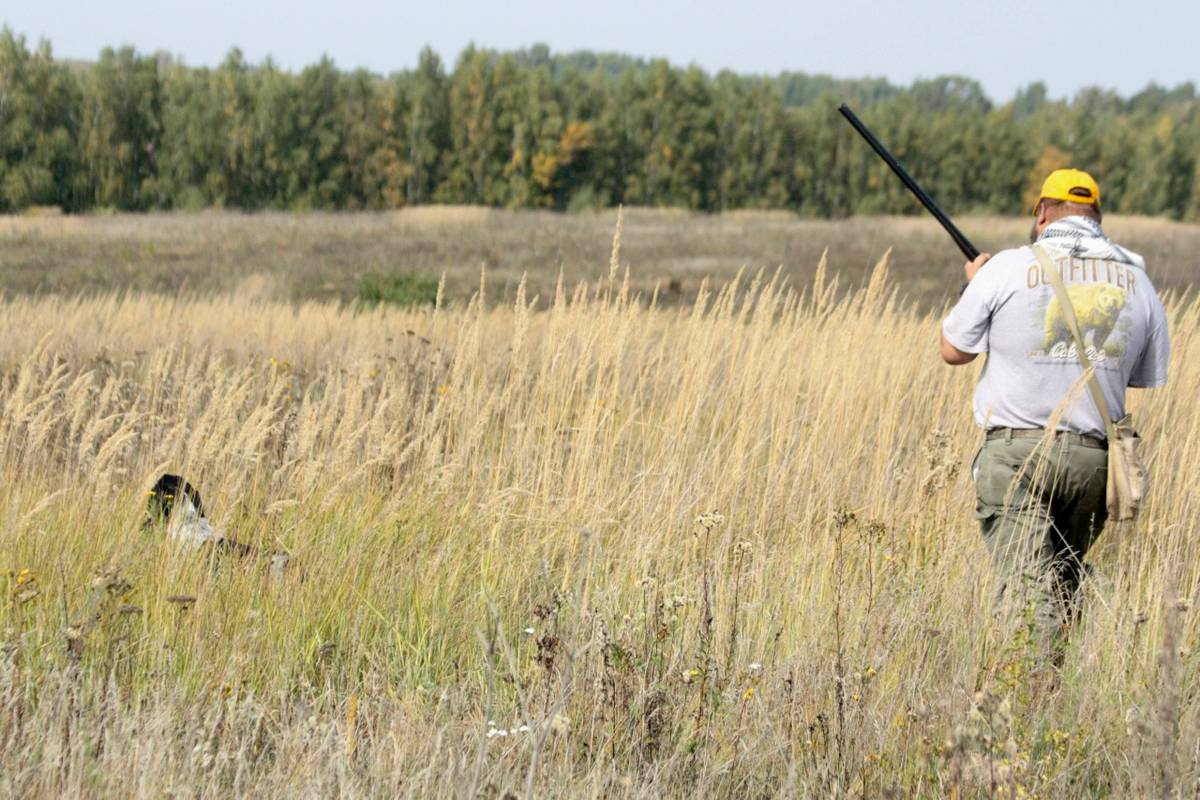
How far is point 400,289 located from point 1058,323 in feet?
56.4

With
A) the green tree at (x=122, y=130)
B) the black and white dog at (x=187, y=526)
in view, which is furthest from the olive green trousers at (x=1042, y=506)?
the green tree at (x=122, y=130)

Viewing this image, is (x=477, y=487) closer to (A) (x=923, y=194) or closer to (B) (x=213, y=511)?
(B) (x=213, y=511)

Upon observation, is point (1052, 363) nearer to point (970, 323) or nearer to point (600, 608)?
point (970, 323)

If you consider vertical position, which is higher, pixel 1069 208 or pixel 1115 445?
pixel 1069 208

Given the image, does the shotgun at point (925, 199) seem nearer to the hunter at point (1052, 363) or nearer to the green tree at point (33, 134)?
the hunter at point (1052, 363)

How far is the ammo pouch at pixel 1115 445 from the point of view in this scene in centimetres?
381

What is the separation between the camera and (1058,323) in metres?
3.88

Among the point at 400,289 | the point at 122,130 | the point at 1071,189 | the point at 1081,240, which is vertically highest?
the point at 1071,189

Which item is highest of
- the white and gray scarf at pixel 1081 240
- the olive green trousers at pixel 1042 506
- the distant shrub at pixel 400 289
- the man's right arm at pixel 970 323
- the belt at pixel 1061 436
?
the white and gray scarf at pixel 1081 240

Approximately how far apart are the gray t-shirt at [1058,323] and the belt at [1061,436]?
1.0 inches

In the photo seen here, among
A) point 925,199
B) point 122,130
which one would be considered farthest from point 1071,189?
point 122,130

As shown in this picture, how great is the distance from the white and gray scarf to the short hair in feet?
0.09

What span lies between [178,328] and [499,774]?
27.3 ft

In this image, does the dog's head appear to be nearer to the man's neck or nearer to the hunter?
the hunter
